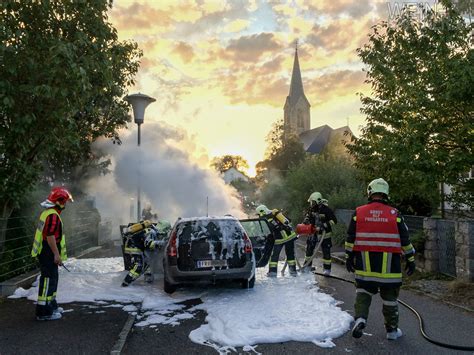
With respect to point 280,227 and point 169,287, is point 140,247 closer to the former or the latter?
point 169,287

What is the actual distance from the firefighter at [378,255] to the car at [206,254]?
2875 mm

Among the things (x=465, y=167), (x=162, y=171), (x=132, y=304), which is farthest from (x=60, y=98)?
(x=162, y=171)

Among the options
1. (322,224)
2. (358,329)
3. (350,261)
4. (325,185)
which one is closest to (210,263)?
(350,261)

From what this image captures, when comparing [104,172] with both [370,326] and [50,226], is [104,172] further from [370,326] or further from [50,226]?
[370,326]

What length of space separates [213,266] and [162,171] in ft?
35.6

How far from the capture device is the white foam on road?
552 cm

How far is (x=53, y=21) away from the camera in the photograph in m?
8.05

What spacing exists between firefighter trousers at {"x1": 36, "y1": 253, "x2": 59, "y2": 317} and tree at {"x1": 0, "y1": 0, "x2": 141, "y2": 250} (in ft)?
7.27

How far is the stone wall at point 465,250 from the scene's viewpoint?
26.6 ft

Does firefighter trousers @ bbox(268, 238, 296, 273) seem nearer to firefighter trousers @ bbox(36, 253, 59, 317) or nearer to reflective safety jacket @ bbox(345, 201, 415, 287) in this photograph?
reflective safety jacket @ bbox(345, 201, 415, 287)

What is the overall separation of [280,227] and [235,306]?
12.4ft

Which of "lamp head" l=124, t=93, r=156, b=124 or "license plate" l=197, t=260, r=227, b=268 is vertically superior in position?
"lamp head" l=124, t=93, r=156, b=124

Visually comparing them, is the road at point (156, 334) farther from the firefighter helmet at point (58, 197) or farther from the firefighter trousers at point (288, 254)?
the firefighter trousers at point (288, 254)

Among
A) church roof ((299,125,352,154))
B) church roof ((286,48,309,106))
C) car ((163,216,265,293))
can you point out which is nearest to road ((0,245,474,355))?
car ((163,216,265,293))
